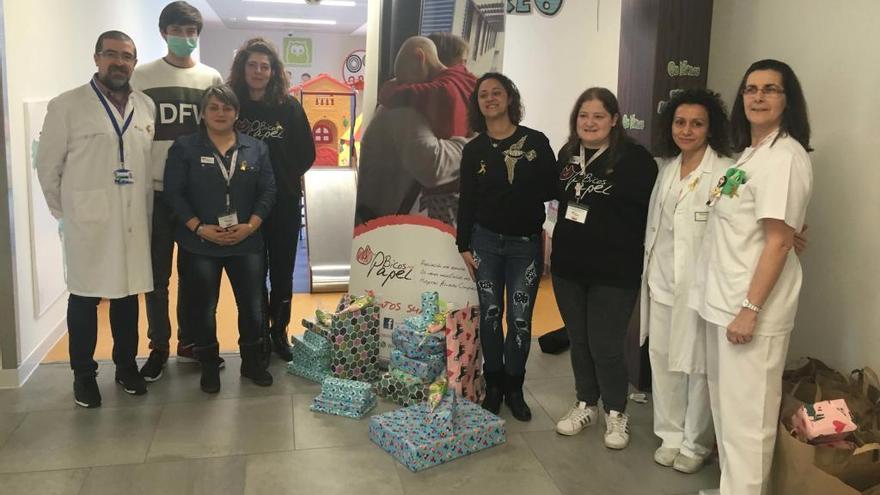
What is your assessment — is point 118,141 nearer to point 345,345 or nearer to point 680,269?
point 345,345

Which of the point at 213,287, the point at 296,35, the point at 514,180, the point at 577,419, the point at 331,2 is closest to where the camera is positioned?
the point at 514,180

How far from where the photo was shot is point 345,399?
3.10 m

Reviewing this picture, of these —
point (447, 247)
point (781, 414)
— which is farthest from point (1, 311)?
point (781, 414)

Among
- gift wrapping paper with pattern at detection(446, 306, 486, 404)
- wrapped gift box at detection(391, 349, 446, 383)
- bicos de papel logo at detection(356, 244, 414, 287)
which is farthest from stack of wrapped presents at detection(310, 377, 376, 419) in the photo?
bicos de papel logo at detection(356, 244, 414, 287)

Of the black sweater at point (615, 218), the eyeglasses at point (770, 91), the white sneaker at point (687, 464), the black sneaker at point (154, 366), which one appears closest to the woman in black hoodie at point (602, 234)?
the black sweater at point (615, 218)

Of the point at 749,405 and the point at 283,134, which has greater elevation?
the point at 283,134

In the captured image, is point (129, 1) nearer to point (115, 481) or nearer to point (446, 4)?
point (446, 4)

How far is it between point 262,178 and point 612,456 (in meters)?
1.96

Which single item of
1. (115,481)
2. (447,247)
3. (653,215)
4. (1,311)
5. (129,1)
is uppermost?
(129,1)

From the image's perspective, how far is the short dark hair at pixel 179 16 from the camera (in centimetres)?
331

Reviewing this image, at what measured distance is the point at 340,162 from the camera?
348 inches

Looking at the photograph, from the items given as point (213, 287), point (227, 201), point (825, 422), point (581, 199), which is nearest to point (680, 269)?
point (581, 199)

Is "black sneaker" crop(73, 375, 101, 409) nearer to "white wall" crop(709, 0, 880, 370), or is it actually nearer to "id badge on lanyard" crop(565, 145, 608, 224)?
"id badge on lanyard" crop(565, 145, 608, 224)

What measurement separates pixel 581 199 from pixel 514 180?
11.5 inches
